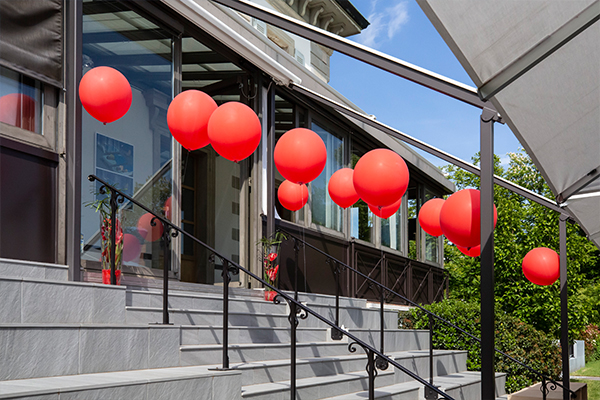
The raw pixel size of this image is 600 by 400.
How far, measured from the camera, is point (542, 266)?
294 inches

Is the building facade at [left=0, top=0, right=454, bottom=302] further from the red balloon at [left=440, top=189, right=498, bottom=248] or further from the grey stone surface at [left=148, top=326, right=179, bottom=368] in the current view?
the red balloon at [left=440, top=189, right=498, bottom=248]

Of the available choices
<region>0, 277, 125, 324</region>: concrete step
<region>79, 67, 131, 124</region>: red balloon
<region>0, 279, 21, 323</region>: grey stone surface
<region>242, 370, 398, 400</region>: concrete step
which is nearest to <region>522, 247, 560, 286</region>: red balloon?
<region>242, 370, 398, 400</region>: concrete step

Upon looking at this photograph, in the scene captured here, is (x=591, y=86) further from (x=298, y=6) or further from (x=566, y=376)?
(x=298, y=6)

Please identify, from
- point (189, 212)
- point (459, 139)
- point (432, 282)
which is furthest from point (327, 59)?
point (459, 139)

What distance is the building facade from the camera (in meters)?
4.86

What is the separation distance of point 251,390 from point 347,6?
66.3 ft

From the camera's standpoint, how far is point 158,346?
4.32 metres

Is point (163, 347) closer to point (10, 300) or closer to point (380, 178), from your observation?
point (10, 300)

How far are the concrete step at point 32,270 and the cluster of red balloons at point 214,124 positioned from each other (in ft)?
4.97

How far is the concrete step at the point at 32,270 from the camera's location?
4.37 meters

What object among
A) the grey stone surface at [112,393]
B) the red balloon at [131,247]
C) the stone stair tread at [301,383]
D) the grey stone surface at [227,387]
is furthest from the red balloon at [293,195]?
the grey stone surface at [112,393]

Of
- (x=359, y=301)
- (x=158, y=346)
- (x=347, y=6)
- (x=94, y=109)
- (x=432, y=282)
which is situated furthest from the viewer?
(x=347, y=6)

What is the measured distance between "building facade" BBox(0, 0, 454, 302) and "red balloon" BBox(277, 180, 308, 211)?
18 centimetres

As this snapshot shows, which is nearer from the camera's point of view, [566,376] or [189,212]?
[566,376]
